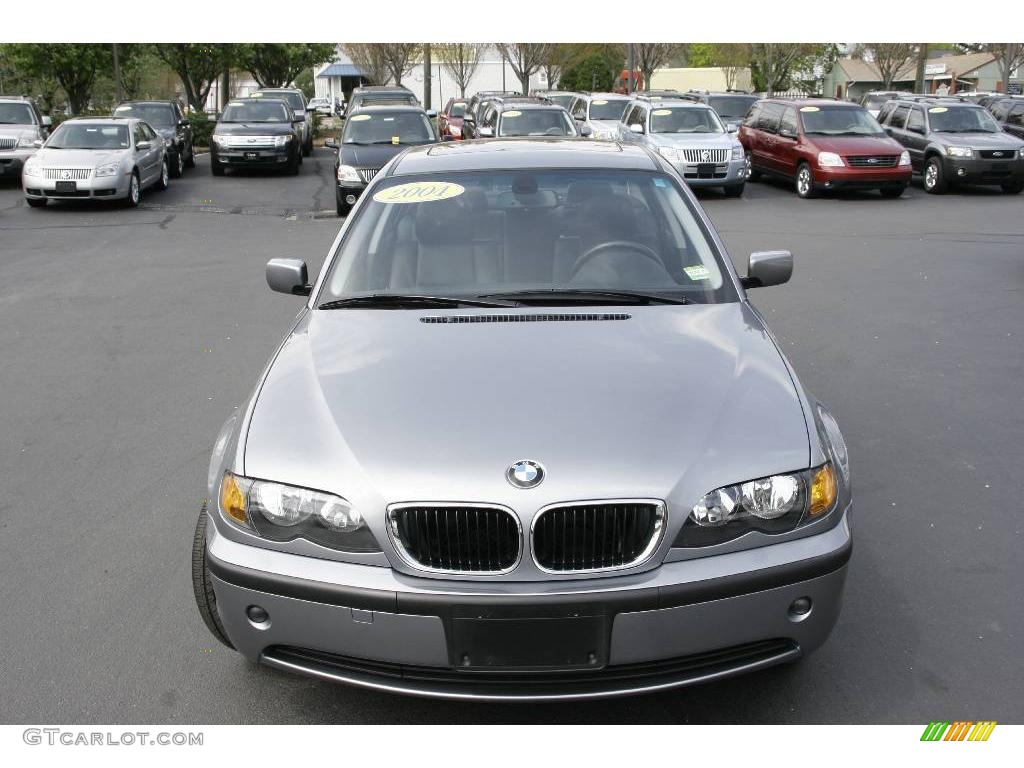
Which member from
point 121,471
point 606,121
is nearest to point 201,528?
point 121,471

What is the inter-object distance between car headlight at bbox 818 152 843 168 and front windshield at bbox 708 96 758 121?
10036mm

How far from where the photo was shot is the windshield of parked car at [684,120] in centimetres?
1977

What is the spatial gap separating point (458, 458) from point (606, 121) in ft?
77.3

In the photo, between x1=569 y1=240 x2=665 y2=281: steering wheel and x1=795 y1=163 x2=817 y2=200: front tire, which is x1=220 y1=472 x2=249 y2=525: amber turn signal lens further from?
x1=795 y1=163 x2=817 y2=200: front tire

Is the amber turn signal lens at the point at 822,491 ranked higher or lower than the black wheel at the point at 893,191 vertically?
higher

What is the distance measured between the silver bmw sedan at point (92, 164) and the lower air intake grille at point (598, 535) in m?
16.0

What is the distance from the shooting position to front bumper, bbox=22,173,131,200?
16.9m

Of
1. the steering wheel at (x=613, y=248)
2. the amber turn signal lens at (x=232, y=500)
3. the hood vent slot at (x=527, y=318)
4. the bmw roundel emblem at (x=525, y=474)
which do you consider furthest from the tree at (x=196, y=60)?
the bmw roundel emblem at (x=525, y=474)

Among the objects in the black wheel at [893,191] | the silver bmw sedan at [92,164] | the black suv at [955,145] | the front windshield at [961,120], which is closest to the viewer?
the silver bmw sedan at [92,164]

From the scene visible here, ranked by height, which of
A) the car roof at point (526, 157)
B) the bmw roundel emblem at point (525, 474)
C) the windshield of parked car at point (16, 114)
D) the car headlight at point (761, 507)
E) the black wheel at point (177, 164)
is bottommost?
the black wheel at point (177, 164)

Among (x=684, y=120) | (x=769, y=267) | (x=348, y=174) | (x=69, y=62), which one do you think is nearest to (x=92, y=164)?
(x=348, y=174)

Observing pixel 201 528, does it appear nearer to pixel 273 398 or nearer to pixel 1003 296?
pixel 273 398

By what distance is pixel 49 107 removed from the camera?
41031mm

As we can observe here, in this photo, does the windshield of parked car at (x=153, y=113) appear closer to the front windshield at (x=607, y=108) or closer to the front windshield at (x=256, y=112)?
the front windshield at (x=256, y=112)
